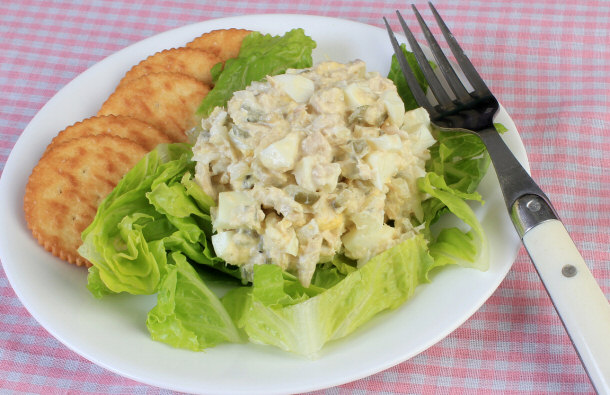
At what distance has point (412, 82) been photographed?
3.83m

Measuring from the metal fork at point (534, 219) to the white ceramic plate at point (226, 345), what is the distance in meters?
0.12

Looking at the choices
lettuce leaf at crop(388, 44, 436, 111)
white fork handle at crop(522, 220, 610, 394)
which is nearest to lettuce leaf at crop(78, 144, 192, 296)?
lettuce leaf at crop(388, 44, 436, 111)

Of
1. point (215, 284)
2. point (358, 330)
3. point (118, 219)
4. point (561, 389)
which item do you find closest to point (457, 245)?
point (358, 330)

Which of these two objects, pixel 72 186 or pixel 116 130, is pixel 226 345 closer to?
pixel 72 186

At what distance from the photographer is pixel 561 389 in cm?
312

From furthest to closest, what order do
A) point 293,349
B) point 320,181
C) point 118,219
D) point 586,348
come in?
1. point 118,219
2. point 320,181
3. point 293,349
4. point 586,348

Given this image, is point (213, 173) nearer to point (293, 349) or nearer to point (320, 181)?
point (320, 181)

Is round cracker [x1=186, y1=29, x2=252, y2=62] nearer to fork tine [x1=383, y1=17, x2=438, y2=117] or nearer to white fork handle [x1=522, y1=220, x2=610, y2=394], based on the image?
fork tine [x1=383, y1=17, x2=438, y2=117]

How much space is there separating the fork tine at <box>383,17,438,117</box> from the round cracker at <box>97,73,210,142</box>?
113 cm

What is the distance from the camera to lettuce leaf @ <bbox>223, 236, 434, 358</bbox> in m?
2.86

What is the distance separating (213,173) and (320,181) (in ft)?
1.92

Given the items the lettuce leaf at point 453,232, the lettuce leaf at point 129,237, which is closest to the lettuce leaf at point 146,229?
the lettuce leaf at point 129,237

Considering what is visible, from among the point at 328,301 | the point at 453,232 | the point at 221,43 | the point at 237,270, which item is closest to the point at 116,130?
the point at 221,43

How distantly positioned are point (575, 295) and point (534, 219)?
1.23 ft
